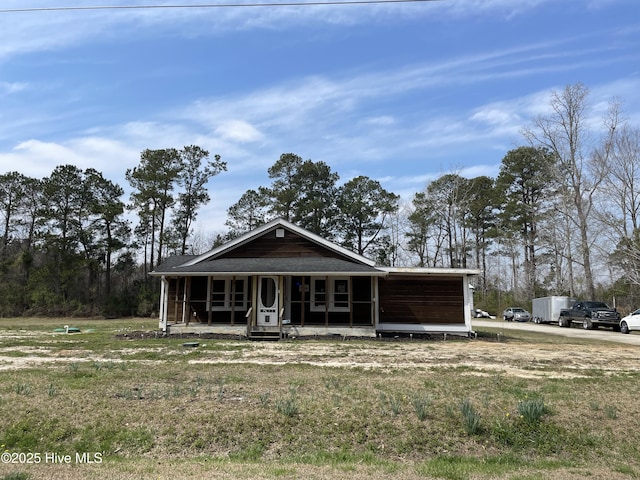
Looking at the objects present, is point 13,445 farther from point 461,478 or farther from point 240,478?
point 461,478

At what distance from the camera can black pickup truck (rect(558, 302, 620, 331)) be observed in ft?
98.3

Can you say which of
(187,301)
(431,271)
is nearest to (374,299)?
(431,271)

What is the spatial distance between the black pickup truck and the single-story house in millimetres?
14987

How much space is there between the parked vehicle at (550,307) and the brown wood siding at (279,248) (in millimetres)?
24648

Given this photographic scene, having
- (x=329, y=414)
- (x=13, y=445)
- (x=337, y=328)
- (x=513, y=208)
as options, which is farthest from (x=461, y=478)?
(x=513, y=208)

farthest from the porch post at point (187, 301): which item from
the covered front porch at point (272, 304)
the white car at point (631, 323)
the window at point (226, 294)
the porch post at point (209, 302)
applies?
the white car at point (631, 323)

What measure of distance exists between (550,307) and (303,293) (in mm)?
27362

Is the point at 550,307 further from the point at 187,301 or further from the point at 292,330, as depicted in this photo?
the point at 187,301

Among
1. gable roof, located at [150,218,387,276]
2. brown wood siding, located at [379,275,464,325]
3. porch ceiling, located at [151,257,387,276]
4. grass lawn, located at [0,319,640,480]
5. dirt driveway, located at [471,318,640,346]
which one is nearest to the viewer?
grass lawn, located at [0,319,640,480]

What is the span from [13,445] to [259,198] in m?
46.0

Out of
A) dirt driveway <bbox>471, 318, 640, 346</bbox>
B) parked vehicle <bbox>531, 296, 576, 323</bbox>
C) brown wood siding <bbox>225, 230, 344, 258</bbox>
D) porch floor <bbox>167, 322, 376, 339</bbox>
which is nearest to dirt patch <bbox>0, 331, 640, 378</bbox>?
porch floor <bbox>167, 322, 376, 339</bbox>

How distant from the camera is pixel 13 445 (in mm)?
6250

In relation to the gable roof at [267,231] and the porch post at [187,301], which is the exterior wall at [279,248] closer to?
the gable roof at [267,231]

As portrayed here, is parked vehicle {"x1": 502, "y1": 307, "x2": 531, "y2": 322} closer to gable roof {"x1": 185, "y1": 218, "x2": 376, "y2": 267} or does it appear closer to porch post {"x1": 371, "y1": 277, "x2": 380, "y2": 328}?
porch post {"x1": 371, "y1": 277, "x2": 380, "y2": 328}
